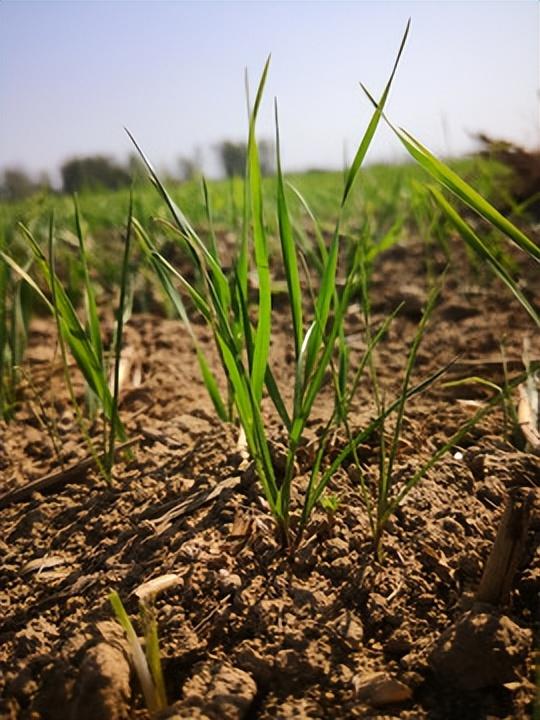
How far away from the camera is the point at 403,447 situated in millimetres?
1307

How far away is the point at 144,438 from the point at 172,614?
54cm

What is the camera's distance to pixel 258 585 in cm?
100

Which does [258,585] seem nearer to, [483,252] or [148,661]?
[148,661]

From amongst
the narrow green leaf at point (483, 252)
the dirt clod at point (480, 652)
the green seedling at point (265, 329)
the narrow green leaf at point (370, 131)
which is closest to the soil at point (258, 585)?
the dirt clod at point (480, 652)

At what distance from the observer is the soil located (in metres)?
0.85

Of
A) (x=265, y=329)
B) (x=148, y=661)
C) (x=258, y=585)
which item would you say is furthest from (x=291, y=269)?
(x=148, y=661)

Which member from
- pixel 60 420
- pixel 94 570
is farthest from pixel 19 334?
pixel 94 570

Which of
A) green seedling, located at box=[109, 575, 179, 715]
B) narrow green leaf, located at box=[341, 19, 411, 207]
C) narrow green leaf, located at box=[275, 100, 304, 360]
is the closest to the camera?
green seedling, located at box=[109, 575, 179, 715]

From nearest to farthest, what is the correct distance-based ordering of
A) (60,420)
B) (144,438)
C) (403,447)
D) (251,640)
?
(251,640) < (403,447) < (144,438) < (60,420)

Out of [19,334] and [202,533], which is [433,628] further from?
[19,334]

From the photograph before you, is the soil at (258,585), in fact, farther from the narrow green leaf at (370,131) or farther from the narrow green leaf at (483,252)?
the narrow green leaf at (370,131)

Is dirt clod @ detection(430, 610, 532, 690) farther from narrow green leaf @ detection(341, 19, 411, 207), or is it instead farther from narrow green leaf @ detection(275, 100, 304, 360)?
narrow green leaf @ detection(341, 19, 411, 207)

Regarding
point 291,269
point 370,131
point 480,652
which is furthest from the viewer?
point 291,269

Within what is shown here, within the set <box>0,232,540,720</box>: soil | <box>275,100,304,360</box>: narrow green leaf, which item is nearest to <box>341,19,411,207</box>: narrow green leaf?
<box>275,100,304,360</box>: narrow green leaf
